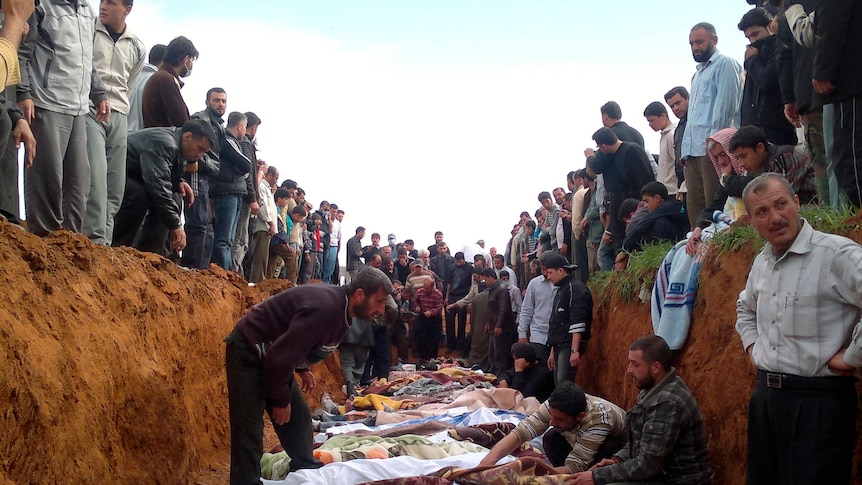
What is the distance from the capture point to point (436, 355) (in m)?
16.2

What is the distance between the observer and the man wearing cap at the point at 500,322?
40.4 feet

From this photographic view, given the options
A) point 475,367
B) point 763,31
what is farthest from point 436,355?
point 763,31

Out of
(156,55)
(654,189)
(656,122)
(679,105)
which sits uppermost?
(156,55)

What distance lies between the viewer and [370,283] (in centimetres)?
476

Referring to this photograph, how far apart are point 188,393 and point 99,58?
119 inches

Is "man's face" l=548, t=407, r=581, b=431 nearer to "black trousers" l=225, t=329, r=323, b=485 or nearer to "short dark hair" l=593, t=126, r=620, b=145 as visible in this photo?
"black trousers" l=225, t=329, r=323, b=485

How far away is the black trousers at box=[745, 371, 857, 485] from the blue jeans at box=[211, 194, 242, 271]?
6.55 meters

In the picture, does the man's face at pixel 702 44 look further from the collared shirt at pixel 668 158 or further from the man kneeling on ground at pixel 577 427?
the man kneeling on ground at pixel 577 427

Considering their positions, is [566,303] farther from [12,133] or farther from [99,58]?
[12,133]

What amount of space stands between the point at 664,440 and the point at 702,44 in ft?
16.2

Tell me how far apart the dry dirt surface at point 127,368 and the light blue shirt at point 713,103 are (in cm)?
189

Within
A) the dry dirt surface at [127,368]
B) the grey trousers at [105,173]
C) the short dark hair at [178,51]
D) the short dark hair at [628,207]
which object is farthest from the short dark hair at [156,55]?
the short dark hair at [628,207]

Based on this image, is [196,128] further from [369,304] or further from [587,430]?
[587,430]

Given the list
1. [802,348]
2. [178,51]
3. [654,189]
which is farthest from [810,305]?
[178,51]
